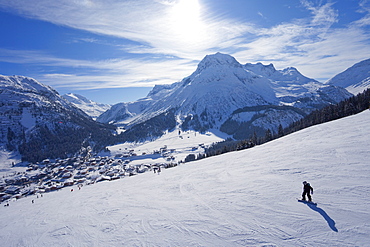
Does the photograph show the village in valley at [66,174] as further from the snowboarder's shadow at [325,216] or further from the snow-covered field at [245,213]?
the snowboarder's shadow at [325,216]

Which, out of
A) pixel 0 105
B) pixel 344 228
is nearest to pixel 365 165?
pixel 344 228

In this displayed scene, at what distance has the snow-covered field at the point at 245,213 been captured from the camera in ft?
27.4

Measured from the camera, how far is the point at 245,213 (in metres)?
10.5

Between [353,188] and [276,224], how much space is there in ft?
19.4

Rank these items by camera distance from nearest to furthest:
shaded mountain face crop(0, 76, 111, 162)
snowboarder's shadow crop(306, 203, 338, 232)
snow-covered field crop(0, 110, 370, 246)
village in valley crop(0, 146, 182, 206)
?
1. snowboarder's shadow crop(306, 203, 338, 232)
2. snow-covered field crop(0, 110, 370, 246)
3. village in valley crop(0, 146, 182, 206)
4. shaded mountain face crop(0, 76, 111, 162)

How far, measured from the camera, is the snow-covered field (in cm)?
835

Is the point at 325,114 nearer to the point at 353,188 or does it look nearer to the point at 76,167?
the point at 353,188

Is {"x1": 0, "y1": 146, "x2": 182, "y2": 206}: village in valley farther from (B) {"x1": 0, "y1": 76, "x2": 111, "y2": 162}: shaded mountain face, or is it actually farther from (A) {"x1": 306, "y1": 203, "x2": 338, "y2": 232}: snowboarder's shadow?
(A) {"x1": 306, "y1": 203, "x2": 338, "y2": 232}: snowboarder's shadow

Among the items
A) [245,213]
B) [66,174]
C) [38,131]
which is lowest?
[66,174]

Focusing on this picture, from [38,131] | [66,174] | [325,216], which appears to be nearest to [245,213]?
[325,216]

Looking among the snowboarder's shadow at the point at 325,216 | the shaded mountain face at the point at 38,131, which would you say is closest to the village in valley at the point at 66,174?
the shaded mountain face at the point at 38,131

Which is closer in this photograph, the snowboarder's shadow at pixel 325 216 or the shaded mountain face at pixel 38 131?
the snowboarder's shadow at pixel 325 216

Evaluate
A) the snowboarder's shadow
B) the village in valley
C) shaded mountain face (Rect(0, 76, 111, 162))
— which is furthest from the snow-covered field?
shaded mountain face (Rect(0, 76, 111, 162))

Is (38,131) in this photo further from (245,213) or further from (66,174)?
(245,213)
